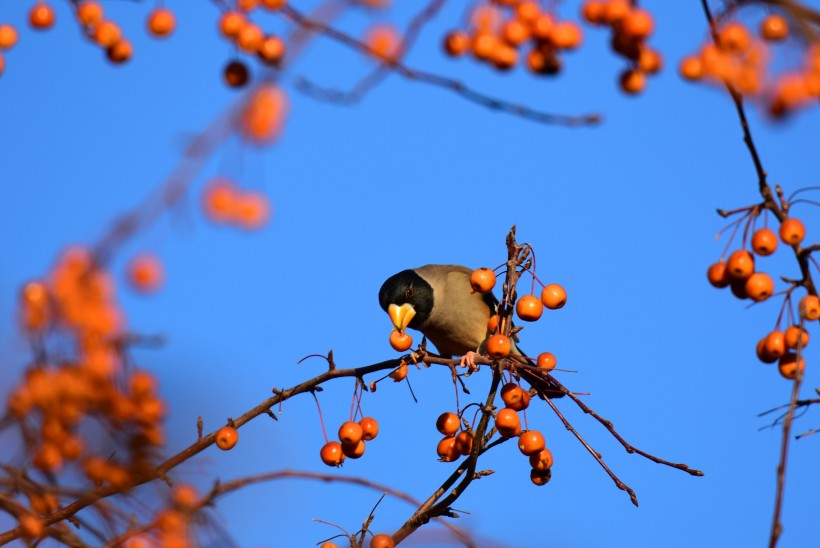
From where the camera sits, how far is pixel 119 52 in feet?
10.2

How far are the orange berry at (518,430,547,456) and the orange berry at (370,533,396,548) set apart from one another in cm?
60

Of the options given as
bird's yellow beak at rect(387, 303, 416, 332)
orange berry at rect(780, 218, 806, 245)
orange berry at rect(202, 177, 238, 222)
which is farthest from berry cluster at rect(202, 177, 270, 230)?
bird's yellow beak at rect(387, 303, 416, 332)

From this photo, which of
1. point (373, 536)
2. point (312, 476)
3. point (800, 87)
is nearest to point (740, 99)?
point (800, 87)


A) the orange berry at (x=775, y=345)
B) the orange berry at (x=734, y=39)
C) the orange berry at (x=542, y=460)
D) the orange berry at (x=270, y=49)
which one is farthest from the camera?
the orange berry at (x=542, y=460)

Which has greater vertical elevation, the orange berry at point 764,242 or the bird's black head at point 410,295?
the bird's black head at point 410,295

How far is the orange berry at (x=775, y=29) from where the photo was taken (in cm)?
252

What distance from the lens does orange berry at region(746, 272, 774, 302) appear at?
285 centimetres

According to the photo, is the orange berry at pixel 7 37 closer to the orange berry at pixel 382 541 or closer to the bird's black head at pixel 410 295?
the orange berry at pixel 382 541

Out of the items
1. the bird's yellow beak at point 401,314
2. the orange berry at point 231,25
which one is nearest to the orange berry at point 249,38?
the orange berry at point 231,25

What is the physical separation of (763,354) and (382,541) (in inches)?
55.8

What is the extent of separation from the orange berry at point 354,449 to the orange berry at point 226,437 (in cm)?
49

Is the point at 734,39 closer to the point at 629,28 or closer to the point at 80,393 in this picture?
the point at 629,28

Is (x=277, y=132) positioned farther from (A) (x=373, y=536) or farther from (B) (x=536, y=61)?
(A) (x=373, y=536)

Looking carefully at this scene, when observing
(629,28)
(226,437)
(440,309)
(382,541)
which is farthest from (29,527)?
(440,309)
